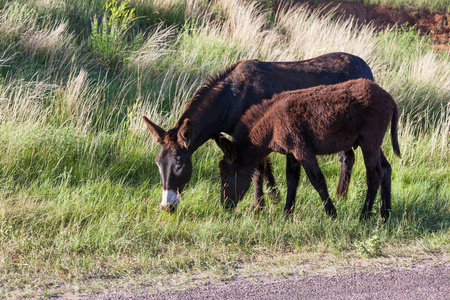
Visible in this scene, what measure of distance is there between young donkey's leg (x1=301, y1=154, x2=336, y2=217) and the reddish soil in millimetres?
11032

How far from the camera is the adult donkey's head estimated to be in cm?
560

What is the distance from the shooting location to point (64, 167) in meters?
6.61

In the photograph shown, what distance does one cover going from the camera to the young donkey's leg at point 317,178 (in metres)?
5.55

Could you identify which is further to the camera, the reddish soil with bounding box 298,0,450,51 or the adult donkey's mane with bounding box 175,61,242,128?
the reddish soil with bounding box 298,0,450,51

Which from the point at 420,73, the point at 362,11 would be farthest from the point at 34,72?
the point at 362,11

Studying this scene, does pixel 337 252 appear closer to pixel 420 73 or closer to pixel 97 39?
pixel 97 39

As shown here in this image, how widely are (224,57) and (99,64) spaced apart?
2.33m

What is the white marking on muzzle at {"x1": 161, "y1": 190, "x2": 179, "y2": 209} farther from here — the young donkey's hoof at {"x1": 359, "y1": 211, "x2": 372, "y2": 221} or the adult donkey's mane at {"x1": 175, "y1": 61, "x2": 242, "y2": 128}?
the young donkey's hoof at {"x1": 359, "y1": 211, "x2": 372, "y2": 221}

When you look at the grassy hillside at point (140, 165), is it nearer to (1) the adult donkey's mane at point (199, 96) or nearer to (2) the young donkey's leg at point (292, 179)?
(2) the young donkey's leg at point (292, 179)

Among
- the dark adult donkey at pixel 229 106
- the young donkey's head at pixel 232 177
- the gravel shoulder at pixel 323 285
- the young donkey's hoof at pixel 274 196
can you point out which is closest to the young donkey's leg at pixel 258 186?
the dark adult donkey at pixel 229 106

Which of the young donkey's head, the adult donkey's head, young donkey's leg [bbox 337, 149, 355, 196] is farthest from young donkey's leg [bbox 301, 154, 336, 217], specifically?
the adult donkey's head

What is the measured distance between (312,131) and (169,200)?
5.59ft

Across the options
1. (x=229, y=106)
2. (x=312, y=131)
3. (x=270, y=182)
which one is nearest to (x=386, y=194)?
(x=312, y=131)

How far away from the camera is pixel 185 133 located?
568 cm
